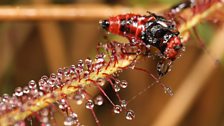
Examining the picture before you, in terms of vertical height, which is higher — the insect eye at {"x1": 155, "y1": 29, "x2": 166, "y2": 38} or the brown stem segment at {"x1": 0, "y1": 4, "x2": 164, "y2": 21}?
the insect eye at {"x1": 155, "y1": 29, "x2": 166, "y2": 38}

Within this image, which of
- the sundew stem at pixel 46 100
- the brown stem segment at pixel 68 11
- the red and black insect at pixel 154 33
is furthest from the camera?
the brown stem segment at pixel 68 11

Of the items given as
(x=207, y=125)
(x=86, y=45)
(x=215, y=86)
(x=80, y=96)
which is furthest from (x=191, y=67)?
(x=80, y=96)

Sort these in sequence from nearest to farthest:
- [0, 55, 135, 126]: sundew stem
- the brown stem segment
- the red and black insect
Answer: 1. [0, 55, 135, 126]: sundew stem
2. the red and black insect
3. the brown stem segment

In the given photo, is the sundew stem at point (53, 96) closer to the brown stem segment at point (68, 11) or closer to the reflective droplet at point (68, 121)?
the reflective droplet at point (68, 121)

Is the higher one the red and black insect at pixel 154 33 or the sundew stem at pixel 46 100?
the red and black insect at pixel 154 33

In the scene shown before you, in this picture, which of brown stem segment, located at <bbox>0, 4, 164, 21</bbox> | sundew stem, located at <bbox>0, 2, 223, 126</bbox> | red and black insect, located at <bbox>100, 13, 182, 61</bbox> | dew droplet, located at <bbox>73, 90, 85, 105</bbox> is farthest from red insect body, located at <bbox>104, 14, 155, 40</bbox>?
brown stem segment, located at <bbox>0, 4, 164, 21</bbox>

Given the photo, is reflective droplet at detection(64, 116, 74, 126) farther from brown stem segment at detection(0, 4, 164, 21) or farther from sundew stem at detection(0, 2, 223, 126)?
brown stem segment at detection(0, 4, 164, 21)

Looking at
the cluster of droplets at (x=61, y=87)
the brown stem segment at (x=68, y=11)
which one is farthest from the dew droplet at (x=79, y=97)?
the brown stem segment at (x=68, y=11)

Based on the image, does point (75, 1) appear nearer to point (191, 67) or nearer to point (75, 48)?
point (75, 48)
